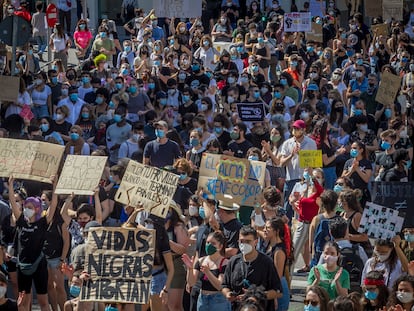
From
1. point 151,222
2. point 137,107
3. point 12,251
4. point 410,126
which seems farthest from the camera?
point 137,107

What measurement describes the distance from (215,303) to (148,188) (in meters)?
1.84

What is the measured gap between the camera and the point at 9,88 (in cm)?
1955

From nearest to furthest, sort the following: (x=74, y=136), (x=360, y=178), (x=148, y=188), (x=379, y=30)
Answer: (x=148, y=188)
(x=360, y=178)
(x=74, y=136)
(x=379, y=30)

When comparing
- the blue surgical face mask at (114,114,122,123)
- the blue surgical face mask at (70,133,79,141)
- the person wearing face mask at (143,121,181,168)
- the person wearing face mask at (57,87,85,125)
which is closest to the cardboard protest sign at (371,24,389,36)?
the person wearing face mask at (57,87,85,125)

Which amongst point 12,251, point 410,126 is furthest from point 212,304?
point 410,126

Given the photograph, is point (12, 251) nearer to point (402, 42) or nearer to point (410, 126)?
point (410, 126)

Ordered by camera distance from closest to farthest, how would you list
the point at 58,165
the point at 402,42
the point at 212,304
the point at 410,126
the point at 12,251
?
the point at 212,304 → the point at 12,251 → the point at 58,165 → the point at 410,126 → the point at 402,42

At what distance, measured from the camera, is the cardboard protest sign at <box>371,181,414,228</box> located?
13375 millimetres

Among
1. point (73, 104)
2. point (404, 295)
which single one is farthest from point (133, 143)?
point (404, 295)

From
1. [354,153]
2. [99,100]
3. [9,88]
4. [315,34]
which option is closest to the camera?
[354,153]

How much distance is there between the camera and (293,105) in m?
20.7

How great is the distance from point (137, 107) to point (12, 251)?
24.0 feet

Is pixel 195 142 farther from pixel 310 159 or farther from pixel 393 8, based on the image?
pixel 393 8

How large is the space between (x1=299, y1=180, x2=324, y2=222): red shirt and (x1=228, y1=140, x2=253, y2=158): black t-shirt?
2.27 m
